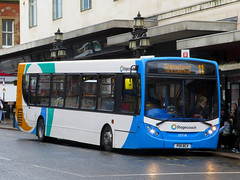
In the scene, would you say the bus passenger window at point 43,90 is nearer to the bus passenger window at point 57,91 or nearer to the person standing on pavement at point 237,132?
the bus passenger window at point 57,91

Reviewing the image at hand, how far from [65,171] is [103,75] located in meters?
5.72

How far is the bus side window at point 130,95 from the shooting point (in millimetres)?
15836

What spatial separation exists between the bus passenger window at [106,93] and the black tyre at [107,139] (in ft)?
1.94

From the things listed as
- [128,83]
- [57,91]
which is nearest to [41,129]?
[57,91]

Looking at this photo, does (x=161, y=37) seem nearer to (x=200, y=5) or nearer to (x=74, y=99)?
(x=200, y=5)

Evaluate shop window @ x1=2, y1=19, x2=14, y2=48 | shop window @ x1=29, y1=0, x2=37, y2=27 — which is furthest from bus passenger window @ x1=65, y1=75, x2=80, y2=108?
shop window @ x1=2, y1=19, x2=14, y2=48

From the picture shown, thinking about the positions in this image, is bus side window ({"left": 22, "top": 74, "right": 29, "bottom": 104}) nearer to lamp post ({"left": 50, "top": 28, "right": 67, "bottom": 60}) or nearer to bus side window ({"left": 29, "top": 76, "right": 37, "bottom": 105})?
bus side window ({"left": 29, "top": 76, "right": 37, "bottom": 105})

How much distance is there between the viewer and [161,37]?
23.2 meters

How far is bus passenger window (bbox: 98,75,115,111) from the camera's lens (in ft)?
55.4

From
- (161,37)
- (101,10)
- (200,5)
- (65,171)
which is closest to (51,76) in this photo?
(161,37)

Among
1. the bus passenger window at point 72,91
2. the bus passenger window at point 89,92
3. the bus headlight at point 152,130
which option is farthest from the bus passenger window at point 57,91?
the bus headlight at point 152,130

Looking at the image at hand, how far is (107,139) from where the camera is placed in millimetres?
17062

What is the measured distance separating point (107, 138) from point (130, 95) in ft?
5.52

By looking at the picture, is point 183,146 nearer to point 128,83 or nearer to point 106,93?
point 128,83
